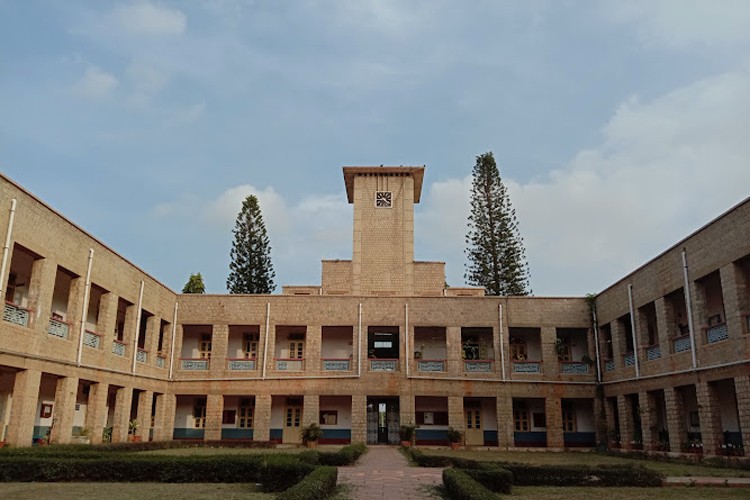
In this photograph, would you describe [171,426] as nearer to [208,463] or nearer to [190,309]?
[190,309]

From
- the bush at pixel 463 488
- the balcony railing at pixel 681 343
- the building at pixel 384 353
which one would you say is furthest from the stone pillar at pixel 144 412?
the balcony railing at pixel 681 343

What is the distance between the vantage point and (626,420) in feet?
58.3

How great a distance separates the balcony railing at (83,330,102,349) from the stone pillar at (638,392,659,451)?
554 inches

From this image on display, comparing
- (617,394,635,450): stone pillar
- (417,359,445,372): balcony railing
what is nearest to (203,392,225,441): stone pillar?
(417,359,445,372): balcony railing

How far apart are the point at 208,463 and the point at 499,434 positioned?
12476mm

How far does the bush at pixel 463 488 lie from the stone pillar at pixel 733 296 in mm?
7625

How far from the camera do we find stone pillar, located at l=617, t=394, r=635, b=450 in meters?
17.7

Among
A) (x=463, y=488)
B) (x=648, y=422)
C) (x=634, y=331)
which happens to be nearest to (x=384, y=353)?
(x=634, y=331)

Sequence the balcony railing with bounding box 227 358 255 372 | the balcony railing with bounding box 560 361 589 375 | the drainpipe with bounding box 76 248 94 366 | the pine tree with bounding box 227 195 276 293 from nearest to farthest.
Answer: the drainpipe with bounding box 76 248 94 366 → the balcony railing with bounding box 560 361 589 375 → the balcony railing with bounding box 227 358 255 372 → the pine tree with bounding box 227 195 276 293

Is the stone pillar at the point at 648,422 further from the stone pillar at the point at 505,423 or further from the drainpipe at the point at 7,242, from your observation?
the drainpipe at the point at 7,242

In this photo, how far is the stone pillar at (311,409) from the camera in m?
19.5

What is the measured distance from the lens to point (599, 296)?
65.8 feet

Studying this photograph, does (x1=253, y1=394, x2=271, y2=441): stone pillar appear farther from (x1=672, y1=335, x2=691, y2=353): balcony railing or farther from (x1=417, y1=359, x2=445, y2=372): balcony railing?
(x1=672, y1=335, x2=691, y2=353): balcony railing

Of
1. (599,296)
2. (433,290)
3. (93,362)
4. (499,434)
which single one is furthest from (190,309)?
(599,296)
